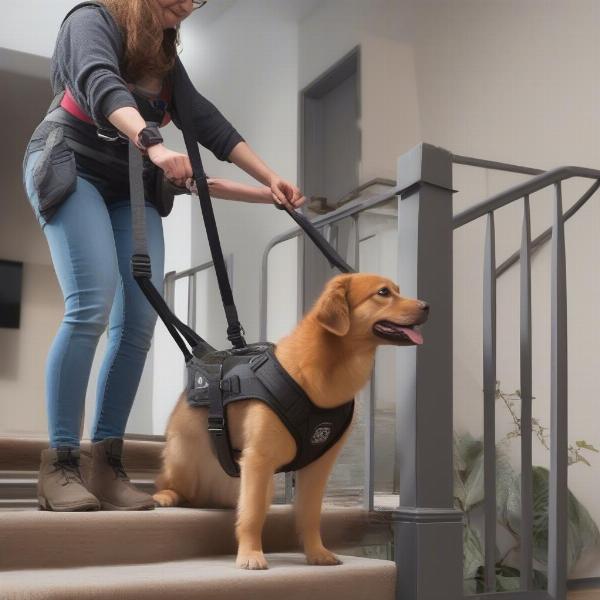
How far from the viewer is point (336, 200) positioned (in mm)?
4070

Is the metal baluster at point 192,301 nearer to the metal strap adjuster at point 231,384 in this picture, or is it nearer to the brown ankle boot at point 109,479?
the brown ankle boot at point 109,479

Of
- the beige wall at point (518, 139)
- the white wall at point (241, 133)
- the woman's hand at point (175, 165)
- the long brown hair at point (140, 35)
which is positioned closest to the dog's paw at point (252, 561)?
the woman's hand at point (175, 165)

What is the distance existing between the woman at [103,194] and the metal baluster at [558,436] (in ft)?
2.17

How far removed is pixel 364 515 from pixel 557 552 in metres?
0.44

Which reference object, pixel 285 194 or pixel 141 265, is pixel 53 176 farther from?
pixel 285 194

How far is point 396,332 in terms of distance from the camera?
1.50 m

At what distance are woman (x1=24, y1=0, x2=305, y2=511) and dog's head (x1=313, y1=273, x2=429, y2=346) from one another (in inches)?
10.1

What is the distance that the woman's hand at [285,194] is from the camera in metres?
1.67

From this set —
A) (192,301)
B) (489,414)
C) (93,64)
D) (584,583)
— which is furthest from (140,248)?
(584,583)

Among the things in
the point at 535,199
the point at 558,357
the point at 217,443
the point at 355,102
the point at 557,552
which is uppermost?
the point at 355,102

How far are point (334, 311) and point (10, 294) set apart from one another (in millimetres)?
3351

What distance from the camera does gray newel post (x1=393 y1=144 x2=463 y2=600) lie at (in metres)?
1.66

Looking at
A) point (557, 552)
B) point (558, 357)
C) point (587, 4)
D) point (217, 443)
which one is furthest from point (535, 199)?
point (217, 443)

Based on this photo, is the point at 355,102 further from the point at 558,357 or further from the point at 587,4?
the point at 558,357
